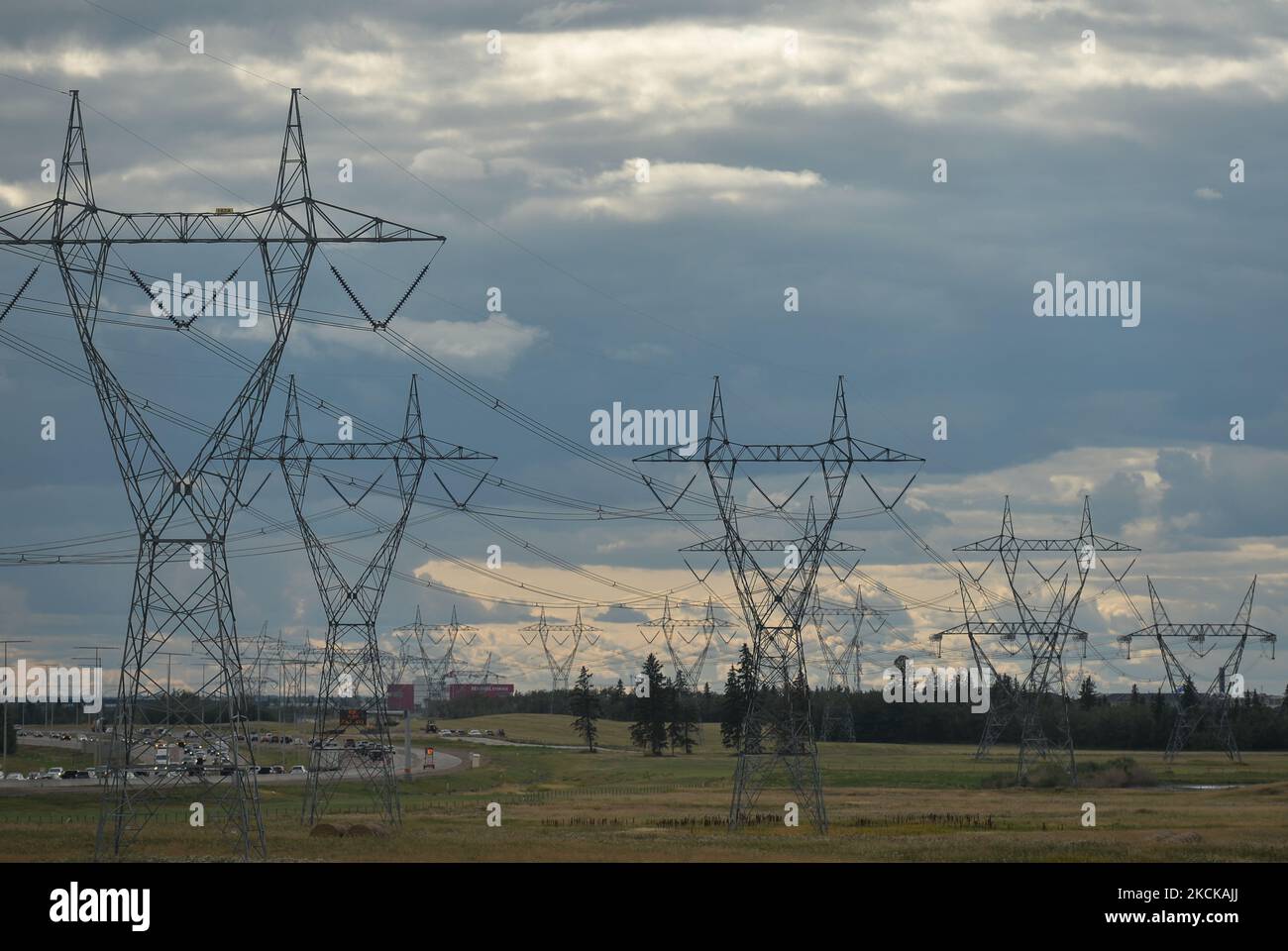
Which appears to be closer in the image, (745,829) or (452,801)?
(745,829)

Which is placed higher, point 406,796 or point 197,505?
point 197,505

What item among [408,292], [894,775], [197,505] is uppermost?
[408,292]

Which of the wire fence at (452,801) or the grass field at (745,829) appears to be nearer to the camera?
the grass field at (745,829)

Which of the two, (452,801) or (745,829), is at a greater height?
(745,829)

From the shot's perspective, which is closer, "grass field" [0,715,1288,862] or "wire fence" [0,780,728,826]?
"grass field" [0,715,1288,862]
